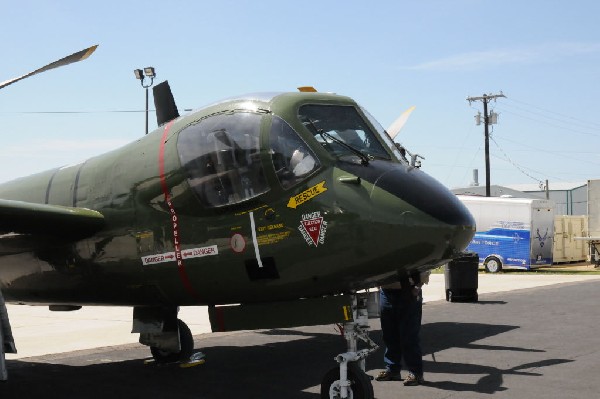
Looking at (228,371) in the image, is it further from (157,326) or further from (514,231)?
(514,231)

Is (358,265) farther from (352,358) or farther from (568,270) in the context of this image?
(568,270)

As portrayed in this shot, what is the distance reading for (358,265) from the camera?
684cm

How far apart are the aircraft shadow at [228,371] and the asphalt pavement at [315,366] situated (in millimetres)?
14

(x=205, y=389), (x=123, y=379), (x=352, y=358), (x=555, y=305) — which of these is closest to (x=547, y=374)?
(x=352, y=358)

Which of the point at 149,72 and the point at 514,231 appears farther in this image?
the point at 149,72

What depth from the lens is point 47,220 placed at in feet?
26.6

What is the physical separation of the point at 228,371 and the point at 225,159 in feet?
14.0

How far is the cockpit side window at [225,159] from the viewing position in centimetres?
728

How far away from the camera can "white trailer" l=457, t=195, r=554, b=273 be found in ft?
113

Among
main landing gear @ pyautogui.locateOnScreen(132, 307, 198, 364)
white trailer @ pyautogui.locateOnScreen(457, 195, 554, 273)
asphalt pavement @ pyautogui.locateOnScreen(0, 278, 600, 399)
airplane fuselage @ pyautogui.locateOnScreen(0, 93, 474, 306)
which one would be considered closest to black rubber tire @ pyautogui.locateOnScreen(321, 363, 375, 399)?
airplane fuselage @ pyautogui.locateOnScreen(0, 93, 474, 306)

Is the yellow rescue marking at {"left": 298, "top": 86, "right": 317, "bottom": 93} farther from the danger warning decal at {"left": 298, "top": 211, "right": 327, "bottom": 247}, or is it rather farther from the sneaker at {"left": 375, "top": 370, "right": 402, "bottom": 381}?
the sneaker at {"left": 375, "top": 370, "right": 402, "bottom": 381}

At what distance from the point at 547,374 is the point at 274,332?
21.2ft

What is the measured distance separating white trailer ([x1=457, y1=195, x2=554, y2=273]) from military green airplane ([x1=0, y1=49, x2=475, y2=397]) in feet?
90.9

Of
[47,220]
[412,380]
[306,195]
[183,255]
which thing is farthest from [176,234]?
[412,380]
